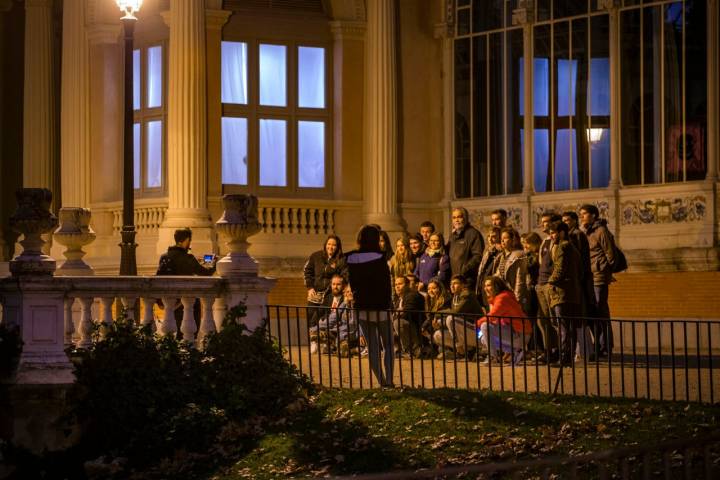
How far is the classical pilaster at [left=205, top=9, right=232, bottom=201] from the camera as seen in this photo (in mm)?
26547

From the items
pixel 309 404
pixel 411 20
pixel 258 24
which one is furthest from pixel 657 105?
pixel 309 404

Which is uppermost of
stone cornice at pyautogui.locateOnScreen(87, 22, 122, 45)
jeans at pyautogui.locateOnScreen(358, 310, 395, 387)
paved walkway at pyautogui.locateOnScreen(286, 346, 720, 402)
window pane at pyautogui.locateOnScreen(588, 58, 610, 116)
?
stone cornice at pyautogui.locateOnScreen(87, 22, 122, 45)

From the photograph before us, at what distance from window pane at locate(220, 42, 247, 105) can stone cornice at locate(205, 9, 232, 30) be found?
1.65ft

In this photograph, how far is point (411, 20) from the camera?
90.9 feet

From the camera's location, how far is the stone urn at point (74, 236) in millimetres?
19719

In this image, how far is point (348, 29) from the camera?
2741cm

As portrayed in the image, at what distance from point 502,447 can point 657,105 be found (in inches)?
483

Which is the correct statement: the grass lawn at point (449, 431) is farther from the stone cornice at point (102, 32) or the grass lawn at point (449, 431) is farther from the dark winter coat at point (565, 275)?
the stone cornice at point (102, 32)

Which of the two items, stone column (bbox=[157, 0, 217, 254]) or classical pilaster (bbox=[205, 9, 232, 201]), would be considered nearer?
stone column (bbox=[157, 0, 217, 254])

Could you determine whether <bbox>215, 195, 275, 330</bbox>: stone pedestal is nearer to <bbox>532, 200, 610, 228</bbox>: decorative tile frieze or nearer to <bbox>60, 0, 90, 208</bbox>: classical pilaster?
<bbox>532, 200, 610, 228</bbox>: decorative tile frieze

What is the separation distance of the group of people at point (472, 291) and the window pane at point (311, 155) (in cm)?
629

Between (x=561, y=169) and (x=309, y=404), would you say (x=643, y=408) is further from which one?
(x=561, y=169)

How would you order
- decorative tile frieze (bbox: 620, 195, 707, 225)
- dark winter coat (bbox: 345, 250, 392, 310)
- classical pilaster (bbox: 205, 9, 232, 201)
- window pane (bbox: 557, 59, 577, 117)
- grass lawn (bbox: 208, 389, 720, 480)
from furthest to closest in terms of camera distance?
classical pilaster (bbox: 205, 9, 232, 201)
window pane (bbox: 557, 59, 577, 117)
decorative tile frieze (bbox: 620, 195, 707, 225)
dark winter coat (bbox: 345, 250, 392, 310)
grass lawn (bbox: 208, 389, 720, 480)

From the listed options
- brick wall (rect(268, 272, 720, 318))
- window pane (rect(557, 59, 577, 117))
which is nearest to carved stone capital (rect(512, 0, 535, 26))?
window pane (rect(557, 59, 577, 117))
